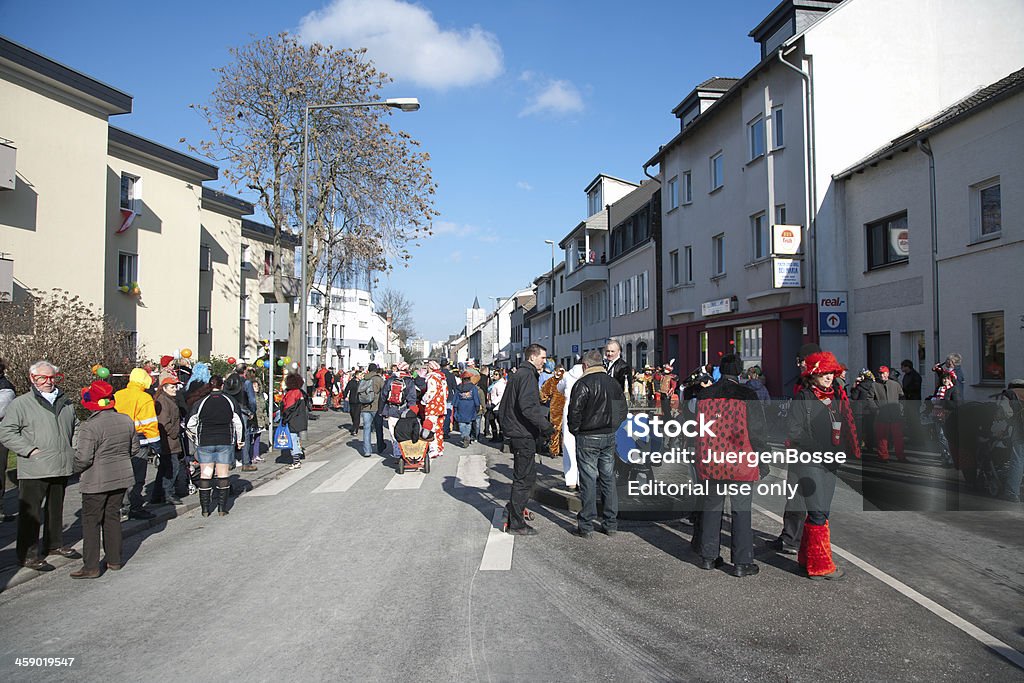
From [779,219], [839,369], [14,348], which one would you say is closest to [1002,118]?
[779,219]

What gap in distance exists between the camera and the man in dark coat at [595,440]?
7293 mm

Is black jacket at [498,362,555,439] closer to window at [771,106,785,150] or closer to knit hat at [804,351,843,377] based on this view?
knit hat at [804,351,843,377]

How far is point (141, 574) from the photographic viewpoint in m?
6.44

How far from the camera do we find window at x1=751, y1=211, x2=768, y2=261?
22.3m

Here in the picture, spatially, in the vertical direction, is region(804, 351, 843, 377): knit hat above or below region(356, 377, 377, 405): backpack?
above

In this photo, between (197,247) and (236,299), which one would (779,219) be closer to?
(197,247)

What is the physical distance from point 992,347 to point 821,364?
421 inches

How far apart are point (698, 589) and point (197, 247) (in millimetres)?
30289

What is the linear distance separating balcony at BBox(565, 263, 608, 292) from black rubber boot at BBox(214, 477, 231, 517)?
3405 cm

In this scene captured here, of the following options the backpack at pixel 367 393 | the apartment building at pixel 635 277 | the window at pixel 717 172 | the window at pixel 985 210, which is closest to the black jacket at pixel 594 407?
the backpack at pixel 367 393

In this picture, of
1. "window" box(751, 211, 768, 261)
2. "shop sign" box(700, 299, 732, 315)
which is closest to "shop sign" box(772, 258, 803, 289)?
"window" box(751, 211, 768, 261)

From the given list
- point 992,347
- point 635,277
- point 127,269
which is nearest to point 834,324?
point 992,347

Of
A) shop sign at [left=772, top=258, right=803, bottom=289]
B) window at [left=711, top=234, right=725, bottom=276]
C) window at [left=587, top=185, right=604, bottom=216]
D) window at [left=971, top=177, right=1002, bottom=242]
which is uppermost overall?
window at [left=587, top=185, right=604, bottom=216]

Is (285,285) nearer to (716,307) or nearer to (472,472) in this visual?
(716,307)
